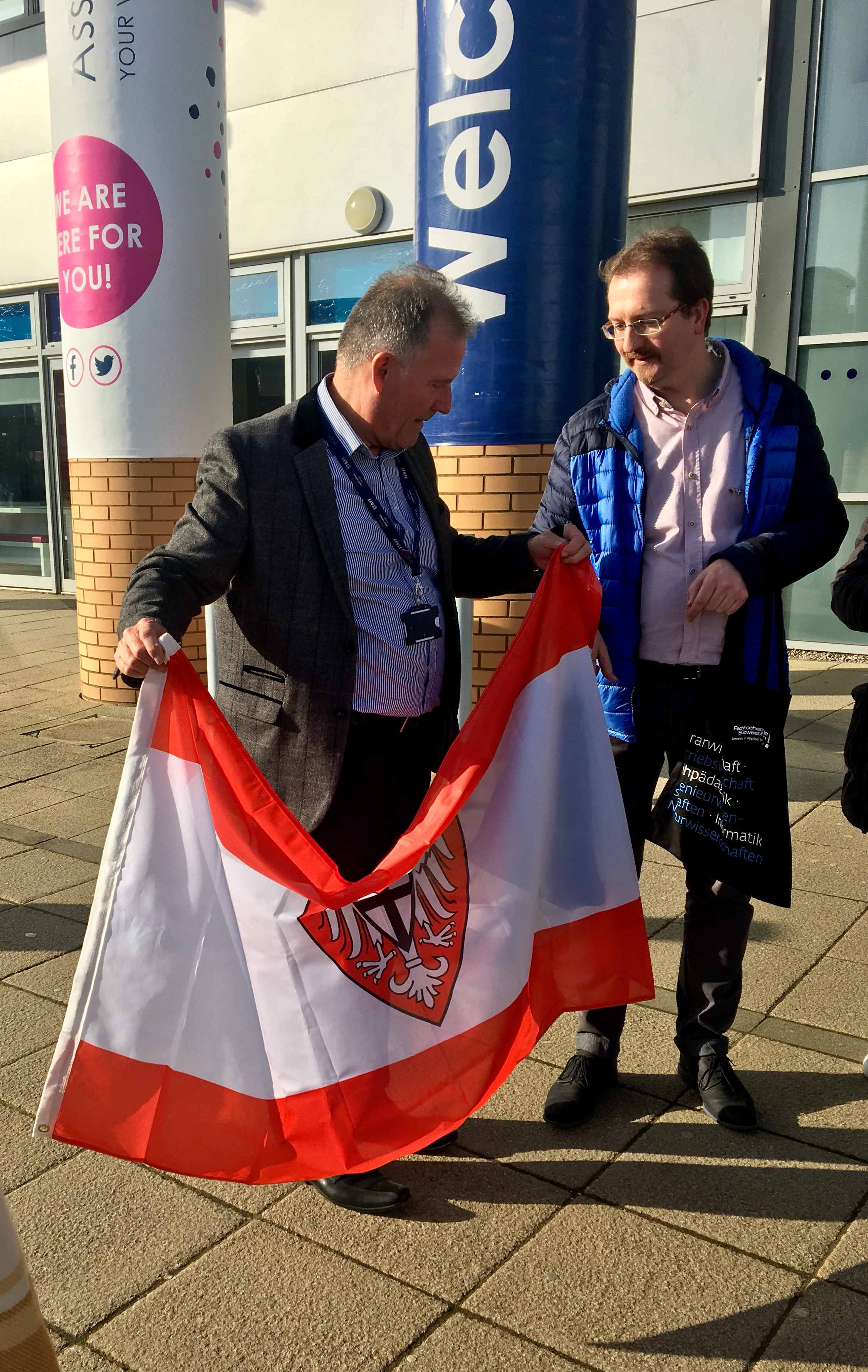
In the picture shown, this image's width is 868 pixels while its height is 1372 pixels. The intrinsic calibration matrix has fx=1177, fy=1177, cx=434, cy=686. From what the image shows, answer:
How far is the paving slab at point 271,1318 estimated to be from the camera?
226 cm

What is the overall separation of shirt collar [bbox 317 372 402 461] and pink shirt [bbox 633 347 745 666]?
68 centimetres

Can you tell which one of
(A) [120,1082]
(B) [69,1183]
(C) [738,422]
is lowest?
(B) [69,1183]

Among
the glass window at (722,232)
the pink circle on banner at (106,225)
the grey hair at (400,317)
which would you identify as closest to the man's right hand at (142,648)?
the grey hair at (400,317)

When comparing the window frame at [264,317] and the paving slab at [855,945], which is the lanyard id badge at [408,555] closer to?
the paving slab at [855,945]

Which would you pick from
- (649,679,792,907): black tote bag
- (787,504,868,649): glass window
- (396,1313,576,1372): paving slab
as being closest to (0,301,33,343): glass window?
(787,504,868,649): glass window

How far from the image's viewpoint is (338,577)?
2680mm

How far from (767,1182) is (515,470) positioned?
11.8 feet

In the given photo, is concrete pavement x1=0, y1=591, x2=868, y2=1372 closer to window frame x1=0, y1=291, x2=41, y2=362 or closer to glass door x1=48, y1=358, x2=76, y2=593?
glass door x1=48, y1=358, x2=76, y2=593

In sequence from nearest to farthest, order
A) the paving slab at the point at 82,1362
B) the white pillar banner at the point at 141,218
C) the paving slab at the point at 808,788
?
the paving slab at the point at 82,1362, the paving slab at the point at 808,788, the white pillar banner at the point at 141,218

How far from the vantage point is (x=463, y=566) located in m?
3.17

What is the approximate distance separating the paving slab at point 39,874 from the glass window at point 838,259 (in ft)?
21.9

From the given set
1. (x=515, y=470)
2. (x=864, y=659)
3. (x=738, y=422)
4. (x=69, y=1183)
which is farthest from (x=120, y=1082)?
(x=864, y=659)

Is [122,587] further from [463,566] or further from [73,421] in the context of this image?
[463,566]

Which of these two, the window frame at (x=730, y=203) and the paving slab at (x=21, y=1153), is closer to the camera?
the paving slab at (x=21, y=1153)
